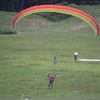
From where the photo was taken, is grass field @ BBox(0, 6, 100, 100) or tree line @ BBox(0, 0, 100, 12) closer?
grass field @ BBox(0, 6, 100, 100)

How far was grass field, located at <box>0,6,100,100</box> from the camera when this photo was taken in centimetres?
2619

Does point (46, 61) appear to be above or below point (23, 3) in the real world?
below

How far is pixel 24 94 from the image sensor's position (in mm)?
25469

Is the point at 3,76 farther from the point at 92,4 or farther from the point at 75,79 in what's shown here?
the point at 92,4

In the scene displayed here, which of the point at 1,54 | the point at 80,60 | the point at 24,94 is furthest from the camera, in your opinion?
the point at 1,54

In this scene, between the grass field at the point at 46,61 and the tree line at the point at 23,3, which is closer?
the grass field at the point at 46,61

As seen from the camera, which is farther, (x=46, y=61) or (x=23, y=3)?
(x=23, y=3)

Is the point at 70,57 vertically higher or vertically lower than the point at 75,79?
higher

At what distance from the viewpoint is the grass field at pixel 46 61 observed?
26.2 metres

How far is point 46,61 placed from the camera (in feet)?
115

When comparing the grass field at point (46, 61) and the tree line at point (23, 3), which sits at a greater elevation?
the tree line at point (23, 3)

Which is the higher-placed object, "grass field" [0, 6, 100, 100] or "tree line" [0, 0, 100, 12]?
"tree line" [0, 0, 100, 12]

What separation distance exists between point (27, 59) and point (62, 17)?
23.8 meters

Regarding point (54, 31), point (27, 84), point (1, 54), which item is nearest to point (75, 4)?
point (54, 31)
